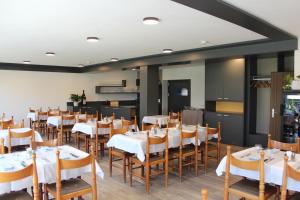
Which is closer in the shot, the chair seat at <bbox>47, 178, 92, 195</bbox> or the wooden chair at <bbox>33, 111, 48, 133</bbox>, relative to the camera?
the chair seat at <bbox>47, 178, 92, 195</bbox>

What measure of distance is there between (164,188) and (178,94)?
6.09m

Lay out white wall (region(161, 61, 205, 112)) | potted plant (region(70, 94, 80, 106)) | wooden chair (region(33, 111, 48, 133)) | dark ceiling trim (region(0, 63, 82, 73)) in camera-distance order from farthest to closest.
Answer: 1. potted plant (region(70, 94, 80, 106))
2. dark ceiling trim (region(0, 63, 82, 73))
3. white wall (region(161, 61, 205, 112))
4. wooden chair (region(33, 111, 48, 133))

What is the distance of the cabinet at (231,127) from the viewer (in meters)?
6.13

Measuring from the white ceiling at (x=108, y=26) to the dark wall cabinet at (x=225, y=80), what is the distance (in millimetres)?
1416

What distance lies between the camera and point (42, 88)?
946 cm

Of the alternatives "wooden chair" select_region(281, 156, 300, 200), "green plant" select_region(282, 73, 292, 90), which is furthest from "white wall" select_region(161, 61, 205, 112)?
"wooden chair" select_region(281, 156, 300, 200)

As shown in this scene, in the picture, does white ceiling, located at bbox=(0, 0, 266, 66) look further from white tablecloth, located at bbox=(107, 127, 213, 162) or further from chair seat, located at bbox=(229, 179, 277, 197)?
chair seat, located at bbox=(229, 179, 277, 197)

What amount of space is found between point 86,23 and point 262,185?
3.07 meters

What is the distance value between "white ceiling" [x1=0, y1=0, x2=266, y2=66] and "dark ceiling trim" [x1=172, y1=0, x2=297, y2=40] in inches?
10.9

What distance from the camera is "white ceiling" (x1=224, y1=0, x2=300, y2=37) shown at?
2.67 meters

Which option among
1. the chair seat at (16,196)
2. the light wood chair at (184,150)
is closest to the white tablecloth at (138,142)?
the light wood chair at (184,150)

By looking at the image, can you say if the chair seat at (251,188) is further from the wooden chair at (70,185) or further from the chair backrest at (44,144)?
the chair backrest at (44,144)

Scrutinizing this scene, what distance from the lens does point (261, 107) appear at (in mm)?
6426

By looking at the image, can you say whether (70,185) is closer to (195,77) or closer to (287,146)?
(287,146)
